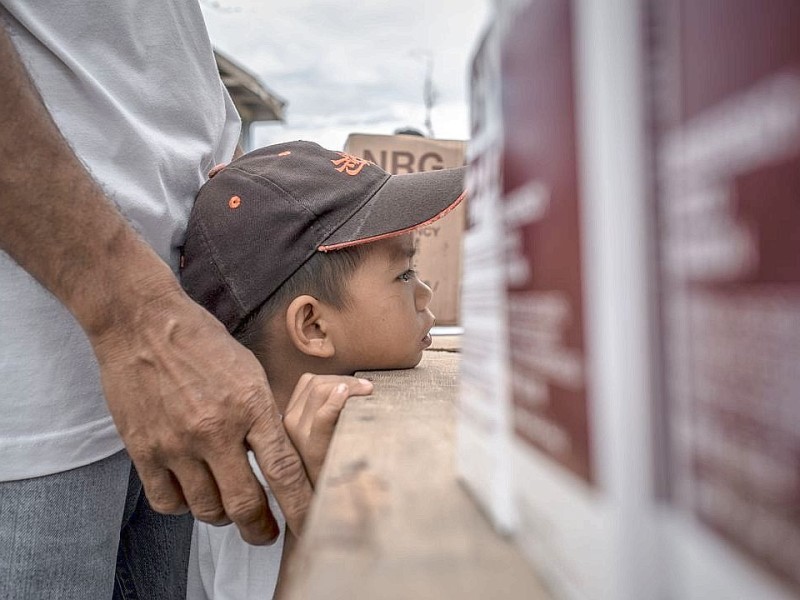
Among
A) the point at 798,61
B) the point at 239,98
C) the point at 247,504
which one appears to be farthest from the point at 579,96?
the point at 239,98

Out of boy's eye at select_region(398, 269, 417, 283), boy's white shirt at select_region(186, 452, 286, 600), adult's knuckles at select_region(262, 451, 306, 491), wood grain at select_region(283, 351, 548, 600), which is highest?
boy's eye at select_region(398, 269, 417, 283)

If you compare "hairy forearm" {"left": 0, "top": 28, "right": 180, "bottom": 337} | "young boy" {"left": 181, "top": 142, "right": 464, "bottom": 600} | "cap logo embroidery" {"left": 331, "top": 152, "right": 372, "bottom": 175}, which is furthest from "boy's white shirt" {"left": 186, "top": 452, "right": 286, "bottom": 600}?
"cap logo embroidery" {"left": 331, "top": 152, "right": 372, "bottom": 175}

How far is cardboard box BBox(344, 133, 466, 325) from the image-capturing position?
1.82 meters

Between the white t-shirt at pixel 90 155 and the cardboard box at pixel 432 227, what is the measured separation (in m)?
1.00

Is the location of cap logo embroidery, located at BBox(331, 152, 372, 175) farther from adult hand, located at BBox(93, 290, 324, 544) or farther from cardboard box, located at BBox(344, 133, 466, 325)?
cardboard box, located at BBox(344, 133, 466, 325)

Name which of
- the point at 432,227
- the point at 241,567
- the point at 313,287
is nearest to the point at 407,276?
the point at 313,287

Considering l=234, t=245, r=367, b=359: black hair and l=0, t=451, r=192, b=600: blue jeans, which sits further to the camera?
l=234, t=245, r=367, b=359: black hair

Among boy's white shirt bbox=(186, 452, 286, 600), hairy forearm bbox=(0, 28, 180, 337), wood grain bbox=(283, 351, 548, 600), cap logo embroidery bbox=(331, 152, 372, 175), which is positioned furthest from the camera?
cap logo embroidery bbox=(331, 152, 372, 175)

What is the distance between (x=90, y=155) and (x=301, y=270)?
299mm

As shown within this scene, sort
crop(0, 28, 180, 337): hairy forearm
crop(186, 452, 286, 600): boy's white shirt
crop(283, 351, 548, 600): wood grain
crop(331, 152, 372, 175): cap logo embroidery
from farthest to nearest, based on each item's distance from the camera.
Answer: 1. crop(331, 152, 372, 175): cap logo embroidery
2. crop(186, 452, 286, 600): boy's white shirt
3. crop(0, 28, 180, 337): hairy forearm
4. crop(283, 351, 548, 600): wood grain

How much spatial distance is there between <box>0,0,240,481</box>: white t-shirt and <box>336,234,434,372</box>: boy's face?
27 cm

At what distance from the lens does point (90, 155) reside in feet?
2.20

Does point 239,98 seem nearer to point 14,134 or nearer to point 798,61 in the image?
point 14,134

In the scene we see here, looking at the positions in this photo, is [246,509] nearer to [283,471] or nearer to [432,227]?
[283,471]
